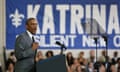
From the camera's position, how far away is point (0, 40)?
11000 millimetres

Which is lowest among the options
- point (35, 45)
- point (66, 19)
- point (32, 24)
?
point (35, 45)

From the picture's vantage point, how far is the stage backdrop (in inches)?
432

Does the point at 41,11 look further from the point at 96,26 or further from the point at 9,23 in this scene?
the point at 96,26

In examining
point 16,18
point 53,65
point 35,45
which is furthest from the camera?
point 16,18

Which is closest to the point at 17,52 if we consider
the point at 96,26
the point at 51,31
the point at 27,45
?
the point at 27,45

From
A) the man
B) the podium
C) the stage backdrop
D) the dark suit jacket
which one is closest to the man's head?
the man

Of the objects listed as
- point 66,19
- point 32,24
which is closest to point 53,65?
point 32,24

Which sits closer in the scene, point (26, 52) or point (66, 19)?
point (26, 52)

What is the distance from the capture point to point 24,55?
408 centimetres

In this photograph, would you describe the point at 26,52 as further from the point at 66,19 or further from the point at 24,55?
the point at 66,19

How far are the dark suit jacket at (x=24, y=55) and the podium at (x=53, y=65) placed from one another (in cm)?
14

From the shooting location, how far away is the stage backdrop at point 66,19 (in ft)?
36.0

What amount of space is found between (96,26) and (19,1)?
260 cm

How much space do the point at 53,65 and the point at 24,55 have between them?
355mm
